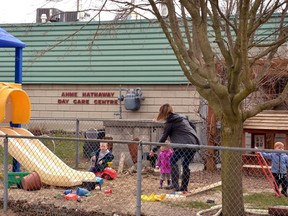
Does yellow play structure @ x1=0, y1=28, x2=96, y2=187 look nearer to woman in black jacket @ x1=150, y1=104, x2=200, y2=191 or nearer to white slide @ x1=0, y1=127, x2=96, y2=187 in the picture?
white slide @ x1=0, y1=127, x2=96, y2=187

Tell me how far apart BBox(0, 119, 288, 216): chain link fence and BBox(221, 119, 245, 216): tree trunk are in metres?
0.02

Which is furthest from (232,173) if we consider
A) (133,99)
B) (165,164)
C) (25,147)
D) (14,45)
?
(133,99)

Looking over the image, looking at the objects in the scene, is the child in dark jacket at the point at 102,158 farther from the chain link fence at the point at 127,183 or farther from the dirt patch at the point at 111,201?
the dirt patch at the point at 111,201

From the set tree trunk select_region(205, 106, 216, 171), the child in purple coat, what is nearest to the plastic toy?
the child in purple coat

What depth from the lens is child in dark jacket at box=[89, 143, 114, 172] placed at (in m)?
11.5

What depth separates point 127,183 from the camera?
36.8 feet

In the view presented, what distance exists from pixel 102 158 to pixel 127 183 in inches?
30.9

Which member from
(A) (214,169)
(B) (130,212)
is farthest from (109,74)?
(B) (130,212)

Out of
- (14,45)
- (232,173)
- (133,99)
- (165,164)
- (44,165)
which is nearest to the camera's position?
(232,173)

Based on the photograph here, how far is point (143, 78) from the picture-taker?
64.7 ft

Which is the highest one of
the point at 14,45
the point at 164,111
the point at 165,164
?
the point at 14,45

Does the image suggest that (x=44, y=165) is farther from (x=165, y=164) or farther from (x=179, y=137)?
(x=179, y=137)

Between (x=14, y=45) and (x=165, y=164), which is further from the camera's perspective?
(x=14, y=45)

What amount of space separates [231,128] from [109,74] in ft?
43.5
